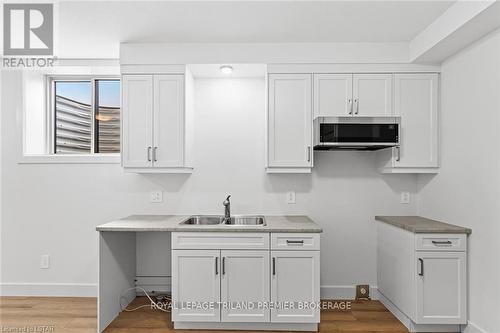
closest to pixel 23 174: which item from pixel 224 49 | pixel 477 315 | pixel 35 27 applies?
pixel 35 27

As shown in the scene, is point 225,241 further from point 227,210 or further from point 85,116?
point 85,116

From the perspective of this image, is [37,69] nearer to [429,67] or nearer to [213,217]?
[213,217]

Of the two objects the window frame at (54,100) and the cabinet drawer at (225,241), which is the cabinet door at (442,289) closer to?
the cabinet drawer at (225,241)

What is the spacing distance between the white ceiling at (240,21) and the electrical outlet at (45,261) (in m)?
2.12

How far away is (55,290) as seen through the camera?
340 cm

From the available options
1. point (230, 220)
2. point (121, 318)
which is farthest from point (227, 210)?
point (121, 318)

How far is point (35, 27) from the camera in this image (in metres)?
2.64

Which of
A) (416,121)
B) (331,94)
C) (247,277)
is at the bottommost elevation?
(247,277)

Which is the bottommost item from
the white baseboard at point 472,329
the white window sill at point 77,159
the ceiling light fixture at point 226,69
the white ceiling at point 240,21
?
the white baseboard at point 472,329

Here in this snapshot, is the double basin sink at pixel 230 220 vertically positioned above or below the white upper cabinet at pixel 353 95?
below

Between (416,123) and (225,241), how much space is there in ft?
6.48

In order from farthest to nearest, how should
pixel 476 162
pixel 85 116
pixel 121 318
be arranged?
pixel 85 116 < pixel 121 318 < pixel 476 162

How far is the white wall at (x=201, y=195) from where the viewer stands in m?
3.37

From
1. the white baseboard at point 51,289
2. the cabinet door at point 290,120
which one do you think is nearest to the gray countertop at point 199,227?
the cabinet door at point 290,120
